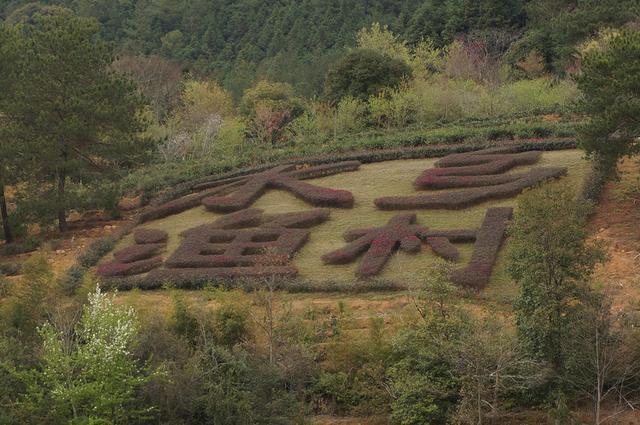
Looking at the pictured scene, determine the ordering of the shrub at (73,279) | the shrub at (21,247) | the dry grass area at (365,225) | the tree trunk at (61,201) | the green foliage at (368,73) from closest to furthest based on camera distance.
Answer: the dry grass area at (365,225) < the shrub at (73,279) < the shrub at (21,247) < the tree trunk at (61,201) < the green foliage at (368,73)

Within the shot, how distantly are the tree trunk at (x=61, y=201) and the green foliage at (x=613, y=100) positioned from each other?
16.1m

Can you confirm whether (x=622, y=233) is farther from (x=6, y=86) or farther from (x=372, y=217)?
(x=6, y=86)

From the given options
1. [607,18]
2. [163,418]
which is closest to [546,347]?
[163,418]

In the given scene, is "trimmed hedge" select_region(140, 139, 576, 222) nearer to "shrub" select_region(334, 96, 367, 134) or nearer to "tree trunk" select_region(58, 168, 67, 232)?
"tree trunk" select_region(58, 168, 67, 232)

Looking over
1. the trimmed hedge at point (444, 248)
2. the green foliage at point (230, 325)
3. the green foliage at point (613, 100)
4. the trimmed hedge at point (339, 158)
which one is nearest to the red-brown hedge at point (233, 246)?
the trimmed hedge at point (339, 158)

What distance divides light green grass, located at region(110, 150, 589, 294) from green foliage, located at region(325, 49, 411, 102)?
12857 mm

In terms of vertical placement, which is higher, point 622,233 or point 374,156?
point 374,156

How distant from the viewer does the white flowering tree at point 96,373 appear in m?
13.9

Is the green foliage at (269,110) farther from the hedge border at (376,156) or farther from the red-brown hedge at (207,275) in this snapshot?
the red-brown hedge at (207,275)

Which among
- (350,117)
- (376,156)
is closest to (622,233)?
(376,156)

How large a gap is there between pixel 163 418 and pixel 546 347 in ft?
22.4

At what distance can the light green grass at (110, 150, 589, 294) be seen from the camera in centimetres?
2102

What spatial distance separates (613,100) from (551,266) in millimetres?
7640

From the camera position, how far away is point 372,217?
24.5 meters
